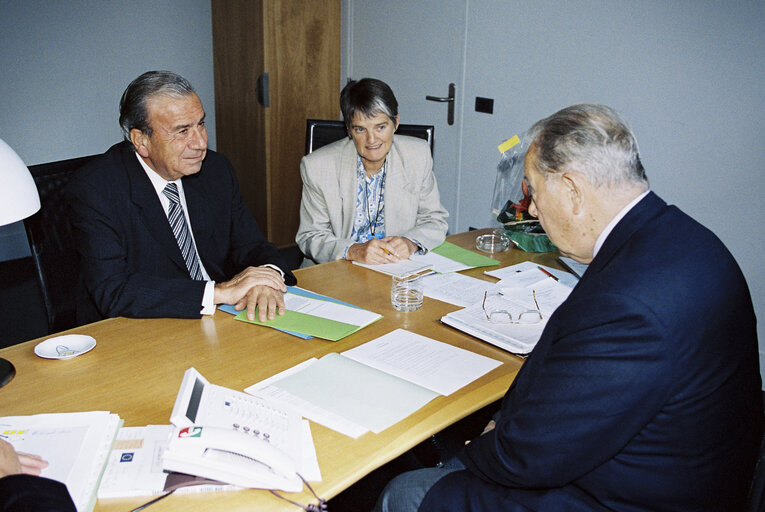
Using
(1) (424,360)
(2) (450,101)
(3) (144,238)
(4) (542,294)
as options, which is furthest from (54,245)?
(2) (450,101)

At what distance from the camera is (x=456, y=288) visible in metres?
1.99

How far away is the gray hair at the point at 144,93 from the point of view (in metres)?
1.88

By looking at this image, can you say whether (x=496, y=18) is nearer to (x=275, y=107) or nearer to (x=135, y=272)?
(x=275, y=107)

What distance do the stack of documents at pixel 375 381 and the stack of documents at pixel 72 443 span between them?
1.02 ft

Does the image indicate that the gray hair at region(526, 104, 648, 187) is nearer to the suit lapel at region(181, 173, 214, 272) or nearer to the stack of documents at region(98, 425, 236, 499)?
the stack of documents at region(98, 425, 236, 499)

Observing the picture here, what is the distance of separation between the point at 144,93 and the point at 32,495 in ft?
4.29

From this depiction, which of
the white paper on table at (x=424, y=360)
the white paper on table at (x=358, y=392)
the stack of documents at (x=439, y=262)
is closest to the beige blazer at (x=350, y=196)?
the stack of documents at (x=439, y=262)

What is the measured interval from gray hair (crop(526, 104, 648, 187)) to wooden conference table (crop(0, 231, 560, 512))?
21.4 inches

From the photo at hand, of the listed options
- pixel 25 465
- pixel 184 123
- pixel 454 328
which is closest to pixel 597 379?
pixel 454 328

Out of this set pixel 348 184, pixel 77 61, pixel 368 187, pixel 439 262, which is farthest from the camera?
pixel 77 61

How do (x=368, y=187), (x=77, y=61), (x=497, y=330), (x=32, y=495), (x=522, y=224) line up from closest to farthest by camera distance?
(x=32, y=495) < (x=497, y=330) < (x=522, y=224) < (x=368, y=187) < (x=77, y=61)

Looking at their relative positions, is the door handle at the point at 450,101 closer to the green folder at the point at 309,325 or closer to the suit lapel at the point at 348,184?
the suit lapel at the point at 348,184

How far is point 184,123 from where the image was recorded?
192 centimetres

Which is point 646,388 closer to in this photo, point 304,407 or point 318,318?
point 304,407
